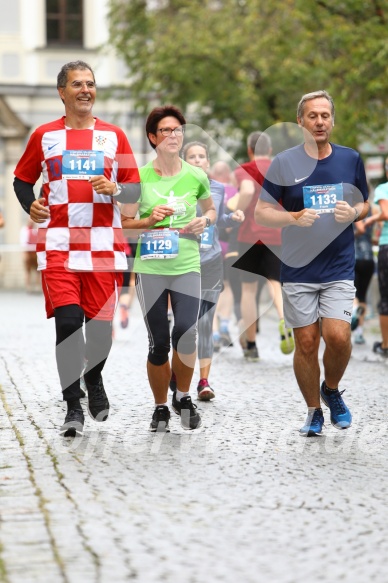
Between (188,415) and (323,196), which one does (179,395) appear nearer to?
(188,415)

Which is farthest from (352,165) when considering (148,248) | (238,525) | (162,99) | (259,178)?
(162,99)

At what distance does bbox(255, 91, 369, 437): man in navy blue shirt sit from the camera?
6.94m

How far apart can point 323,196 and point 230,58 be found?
1817 cm

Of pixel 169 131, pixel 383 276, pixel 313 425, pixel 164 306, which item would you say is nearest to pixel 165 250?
pixel 164 306

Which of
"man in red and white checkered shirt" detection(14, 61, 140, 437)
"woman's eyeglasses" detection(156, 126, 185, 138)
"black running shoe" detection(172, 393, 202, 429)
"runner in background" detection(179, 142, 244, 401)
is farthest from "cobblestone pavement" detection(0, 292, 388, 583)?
"woman's eyeglasses" detection(156, 126, 185, 138)

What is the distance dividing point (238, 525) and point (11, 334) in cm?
1072

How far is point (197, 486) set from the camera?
5648mm

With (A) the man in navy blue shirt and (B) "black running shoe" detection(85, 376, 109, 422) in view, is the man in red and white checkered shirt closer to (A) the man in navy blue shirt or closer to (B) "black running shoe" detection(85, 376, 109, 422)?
(B) "black running shoe" detection(85, 376, 109, 422)

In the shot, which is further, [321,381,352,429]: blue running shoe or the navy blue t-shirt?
[321,381,352,429]: blue running shoe

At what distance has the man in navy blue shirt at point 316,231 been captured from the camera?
6941 mm

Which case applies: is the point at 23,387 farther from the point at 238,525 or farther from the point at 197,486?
the point at 238,525

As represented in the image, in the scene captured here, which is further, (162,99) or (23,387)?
(162,99)

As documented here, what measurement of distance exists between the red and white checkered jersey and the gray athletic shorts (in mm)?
1020

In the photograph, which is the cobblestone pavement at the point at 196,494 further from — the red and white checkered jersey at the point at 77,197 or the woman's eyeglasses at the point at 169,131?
the woman's eyeglasses at the point at 169,131
